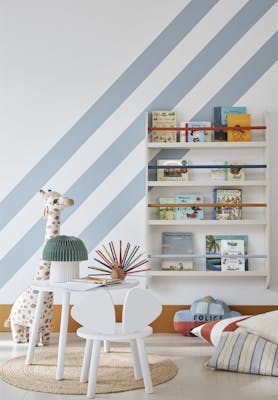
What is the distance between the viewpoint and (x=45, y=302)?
11.8 feet

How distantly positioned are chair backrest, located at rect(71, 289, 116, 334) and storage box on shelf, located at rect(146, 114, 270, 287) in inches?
55.8

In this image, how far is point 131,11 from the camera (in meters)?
4.11

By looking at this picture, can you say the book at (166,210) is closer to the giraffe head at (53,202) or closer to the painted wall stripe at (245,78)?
the painted wall stripe at (245,78)

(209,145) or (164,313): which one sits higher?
(209,145)

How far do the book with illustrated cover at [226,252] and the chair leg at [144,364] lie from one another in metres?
1.43

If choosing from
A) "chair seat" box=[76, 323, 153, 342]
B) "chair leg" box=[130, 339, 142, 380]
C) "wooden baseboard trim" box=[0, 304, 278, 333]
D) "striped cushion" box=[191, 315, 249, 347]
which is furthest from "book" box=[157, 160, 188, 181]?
"chair seat" box=[76, 323, 153, 342]

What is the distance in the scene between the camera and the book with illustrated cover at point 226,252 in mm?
3938

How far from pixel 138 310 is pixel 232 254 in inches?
61.0

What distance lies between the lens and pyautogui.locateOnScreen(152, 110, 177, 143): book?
403 centimetres

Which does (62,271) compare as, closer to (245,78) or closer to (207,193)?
(207,193)

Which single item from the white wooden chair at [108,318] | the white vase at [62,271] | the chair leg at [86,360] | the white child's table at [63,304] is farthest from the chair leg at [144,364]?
the white vase at [62,271]

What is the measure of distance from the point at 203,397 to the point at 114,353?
0.89m

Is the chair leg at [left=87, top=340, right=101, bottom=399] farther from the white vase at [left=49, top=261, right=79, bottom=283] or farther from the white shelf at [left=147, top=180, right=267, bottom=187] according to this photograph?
the white shelf at [left=147, top=180, right=267, bottom=187]

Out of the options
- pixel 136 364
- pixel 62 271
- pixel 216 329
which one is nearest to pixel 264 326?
pixel 216 329
